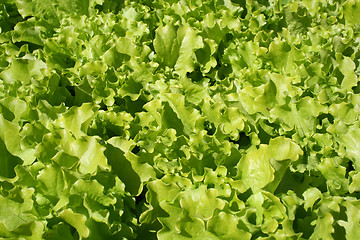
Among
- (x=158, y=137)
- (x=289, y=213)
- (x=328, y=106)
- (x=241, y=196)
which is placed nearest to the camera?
(x=289, y=213)

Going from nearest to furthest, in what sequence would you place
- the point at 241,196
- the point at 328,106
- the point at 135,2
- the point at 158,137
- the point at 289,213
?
the point at 289,213 < the point at 241,196 < the point at 158,137 < the point at 328,106 < the point at 135,2

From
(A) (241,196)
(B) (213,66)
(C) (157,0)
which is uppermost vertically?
(C) (157,0)

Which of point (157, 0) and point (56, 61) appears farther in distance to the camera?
point (157, 0)

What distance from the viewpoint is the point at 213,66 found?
296 cm

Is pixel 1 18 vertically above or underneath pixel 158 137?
above

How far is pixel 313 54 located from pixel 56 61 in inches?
68.9

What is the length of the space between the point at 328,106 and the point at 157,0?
1.61 meters

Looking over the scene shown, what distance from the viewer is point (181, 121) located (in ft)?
8.27

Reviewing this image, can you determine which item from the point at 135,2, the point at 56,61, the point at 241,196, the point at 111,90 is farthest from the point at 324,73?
the point at 56,61

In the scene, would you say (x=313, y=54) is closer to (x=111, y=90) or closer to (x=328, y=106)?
(x=328, y=106)

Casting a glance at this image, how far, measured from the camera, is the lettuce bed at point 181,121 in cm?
201

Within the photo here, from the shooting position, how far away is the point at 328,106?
2.62 meters

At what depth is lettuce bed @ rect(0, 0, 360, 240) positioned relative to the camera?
2.01 m

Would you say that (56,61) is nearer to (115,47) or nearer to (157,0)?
(115,47)
